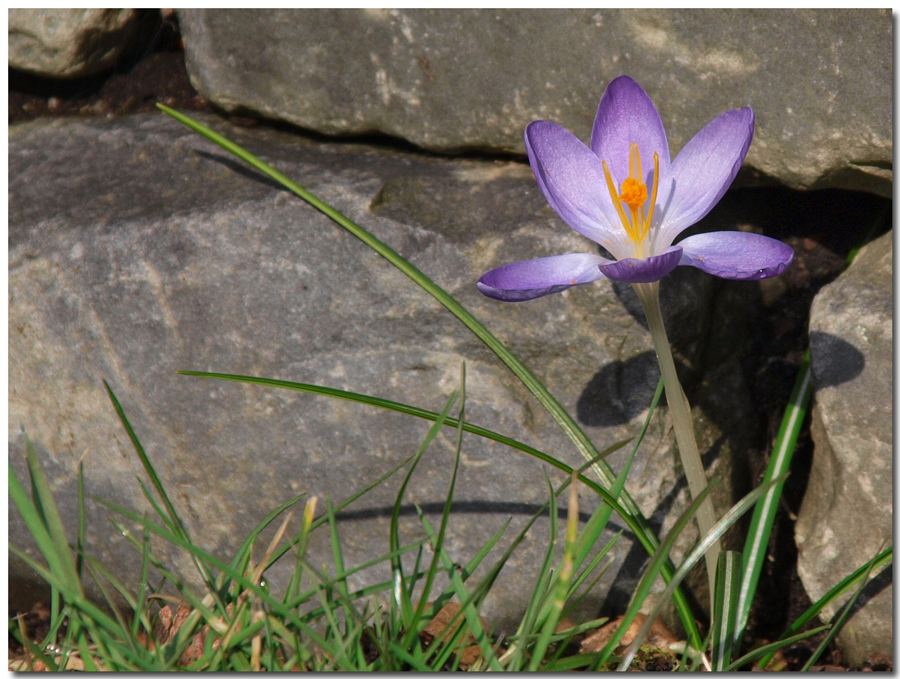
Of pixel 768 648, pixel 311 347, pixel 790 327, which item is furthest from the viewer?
pixel 790 327

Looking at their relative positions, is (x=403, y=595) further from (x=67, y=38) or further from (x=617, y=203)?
(x=67, y=38)

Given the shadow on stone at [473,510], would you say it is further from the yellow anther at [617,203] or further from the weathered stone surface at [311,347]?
the yellow anther at [617,203]

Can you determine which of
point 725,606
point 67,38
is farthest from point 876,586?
point 67,38

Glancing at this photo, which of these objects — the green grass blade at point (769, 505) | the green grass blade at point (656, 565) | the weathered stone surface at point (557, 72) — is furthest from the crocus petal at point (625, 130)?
the green grass blade at point (769, 505)

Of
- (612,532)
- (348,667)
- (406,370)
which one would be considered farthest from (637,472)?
(348,667)

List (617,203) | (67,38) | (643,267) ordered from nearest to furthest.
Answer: (643,267)
(617,203)
(67,38)
